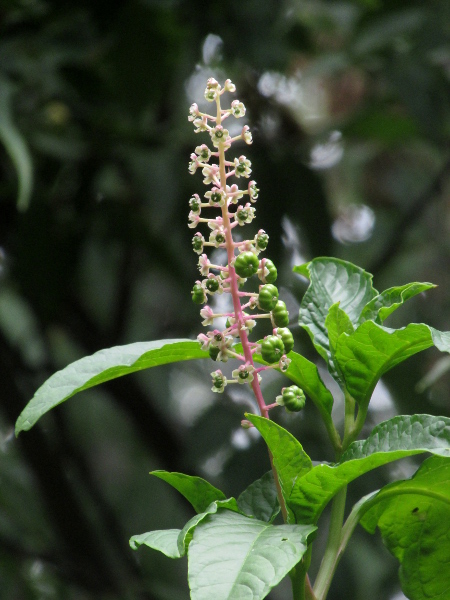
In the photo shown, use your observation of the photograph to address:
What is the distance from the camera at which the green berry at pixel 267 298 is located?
490 millimetres

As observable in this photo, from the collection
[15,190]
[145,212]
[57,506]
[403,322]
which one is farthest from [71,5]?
[403,322]

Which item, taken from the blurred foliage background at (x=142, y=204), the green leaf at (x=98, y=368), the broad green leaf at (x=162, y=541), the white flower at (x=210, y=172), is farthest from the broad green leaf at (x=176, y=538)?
the blurred foliage background at (x=142, y=204)

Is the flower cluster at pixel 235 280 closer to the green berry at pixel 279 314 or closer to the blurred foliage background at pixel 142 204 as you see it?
the green berry at pixel 279 314

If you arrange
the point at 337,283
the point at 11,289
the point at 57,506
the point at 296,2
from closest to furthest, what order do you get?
the point at 337,283
the point at 57,506
the point at 11,289
the point at 296,2

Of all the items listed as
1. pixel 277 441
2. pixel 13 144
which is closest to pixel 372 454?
pixel 277 441

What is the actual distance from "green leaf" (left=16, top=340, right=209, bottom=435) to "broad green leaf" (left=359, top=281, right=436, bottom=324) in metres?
0.15

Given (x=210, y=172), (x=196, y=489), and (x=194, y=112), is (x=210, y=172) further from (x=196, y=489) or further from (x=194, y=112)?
(x=196, y=489)

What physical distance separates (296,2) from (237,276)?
5.61ft

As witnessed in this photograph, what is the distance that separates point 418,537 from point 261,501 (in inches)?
4.9

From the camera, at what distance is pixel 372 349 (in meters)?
0.55

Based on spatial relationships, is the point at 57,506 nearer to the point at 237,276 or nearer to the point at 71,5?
the point at 71,5

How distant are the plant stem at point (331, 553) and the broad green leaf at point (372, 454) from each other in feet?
0.11

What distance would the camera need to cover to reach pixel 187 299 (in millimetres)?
1760

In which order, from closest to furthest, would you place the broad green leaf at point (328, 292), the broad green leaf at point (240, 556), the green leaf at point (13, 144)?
the broad green leaf at point (240, 556)
the broad green leaf at point (328, 292)
the green leaf at point (13, 144)
